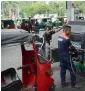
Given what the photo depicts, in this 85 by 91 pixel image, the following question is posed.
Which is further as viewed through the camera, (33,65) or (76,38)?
(76,38)

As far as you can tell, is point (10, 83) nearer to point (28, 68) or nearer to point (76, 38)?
point (28, 68)

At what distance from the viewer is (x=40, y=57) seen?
6406mm

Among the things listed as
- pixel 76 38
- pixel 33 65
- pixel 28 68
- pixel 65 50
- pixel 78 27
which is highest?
pixel 78 27

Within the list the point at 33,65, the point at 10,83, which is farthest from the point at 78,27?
the point at 10,83

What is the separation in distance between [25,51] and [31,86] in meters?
1.06

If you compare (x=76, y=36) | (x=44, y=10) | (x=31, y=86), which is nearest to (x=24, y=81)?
(x=31, y=86)

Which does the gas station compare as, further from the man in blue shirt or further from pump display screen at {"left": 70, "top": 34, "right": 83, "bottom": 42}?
the man in blue shirt

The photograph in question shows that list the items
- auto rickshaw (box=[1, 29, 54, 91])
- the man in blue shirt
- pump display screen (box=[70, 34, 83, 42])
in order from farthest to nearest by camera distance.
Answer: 1. pump display screen (box=[70, 34, 83, 42])
2. the man in blue shirt
3. auto rickshaw (box=[1, 29, 54, 91])

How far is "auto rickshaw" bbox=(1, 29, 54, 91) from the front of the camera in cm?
561

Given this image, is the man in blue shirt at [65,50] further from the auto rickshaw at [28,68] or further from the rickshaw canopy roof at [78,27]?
the rickshaw canopy roof at [78,27]

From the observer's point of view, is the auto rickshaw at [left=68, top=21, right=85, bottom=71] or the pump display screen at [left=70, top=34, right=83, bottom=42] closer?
the auto rickshaw at [left=68, top=21, right=85, bottom=71]

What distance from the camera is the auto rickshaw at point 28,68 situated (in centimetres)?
561

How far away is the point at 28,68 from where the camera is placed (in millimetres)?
6879

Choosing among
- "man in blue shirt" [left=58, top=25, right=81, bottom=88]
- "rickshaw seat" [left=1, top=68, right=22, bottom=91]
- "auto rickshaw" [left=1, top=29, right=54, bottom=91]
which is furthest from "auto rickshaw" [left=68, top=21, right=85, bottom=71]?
"rickshaw seat" [left=1, top=68, right=22, bottom=91]
